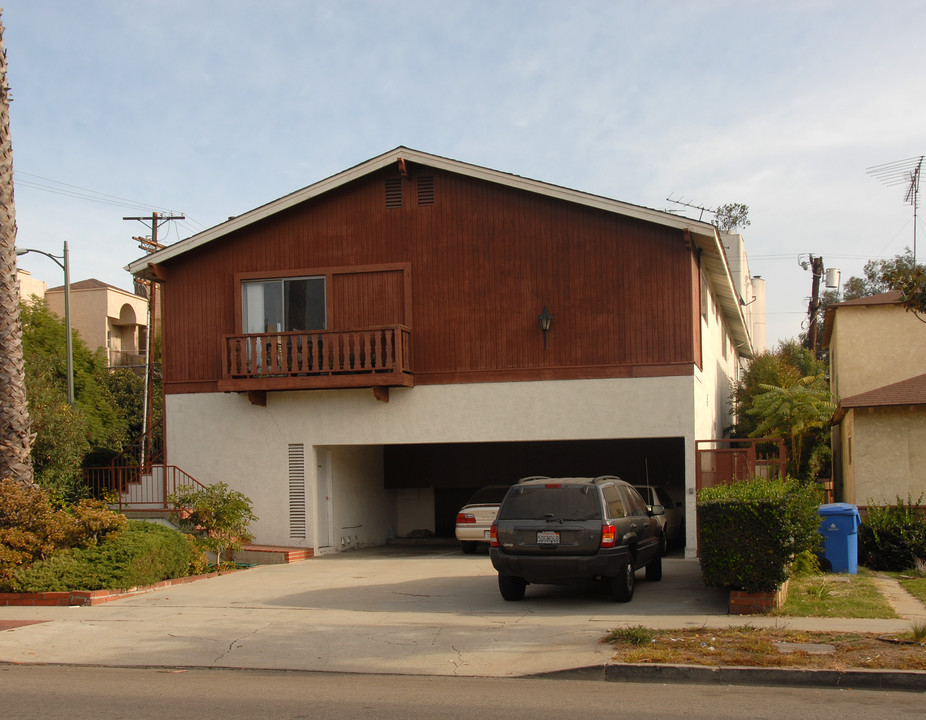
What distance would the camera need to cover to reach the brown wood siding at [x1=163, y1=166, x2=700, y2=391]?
18609 millimetres

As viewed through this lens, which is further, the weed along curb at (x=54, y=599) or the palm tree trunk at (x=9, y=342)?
the palm tree trunk at (x=9, y=342)

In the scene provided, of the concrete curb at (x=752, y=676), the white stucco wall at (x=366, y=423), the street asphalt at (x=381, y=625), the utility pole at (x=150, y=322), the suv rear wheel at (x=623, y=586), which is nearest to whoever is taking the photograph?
the concrete curb at (x=752, y=676)

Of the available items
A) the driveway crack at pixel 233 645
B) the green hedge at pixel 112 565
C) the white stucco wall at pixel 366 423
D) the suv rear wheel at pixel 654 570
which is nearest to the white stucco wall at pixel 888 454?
the white stucco wall at pixel 366 423

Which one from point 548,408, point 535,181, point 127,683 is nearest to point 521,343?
point 548,408

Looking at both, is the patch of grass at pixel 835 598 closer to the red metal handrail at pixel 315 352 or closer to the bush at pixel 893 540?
the bush at pixel 893 540

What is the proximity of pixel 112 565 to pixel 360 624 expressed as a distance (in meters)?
4.53

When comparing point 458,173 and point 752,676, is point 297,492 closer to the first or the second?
point 458,173

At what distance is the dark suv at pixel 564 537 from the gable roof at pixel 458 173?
7.05 meters

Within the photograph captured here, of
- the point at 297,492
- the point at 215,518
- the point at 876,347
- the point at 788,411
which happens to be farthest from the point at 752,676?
the point at 876,347

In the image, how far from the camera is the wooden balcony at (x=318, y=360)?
18.9 m

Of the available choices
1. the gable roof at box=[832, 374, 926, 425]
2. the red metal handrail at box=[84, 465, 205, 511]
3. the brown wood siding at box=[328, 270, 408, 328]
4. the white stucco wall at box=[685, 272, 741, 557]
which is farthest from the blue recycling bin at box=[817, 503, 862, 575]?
the red metal handrail at box=[84, 465, 205, 511]

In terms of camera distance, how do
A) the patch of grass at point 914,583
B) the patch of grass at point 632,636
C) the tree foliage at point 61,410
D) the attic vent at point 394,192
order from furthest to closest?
the tree foliage at point 61,410, the attic vent at point 394,192, the patch of grass at point 914,583, the patch of grass at point 632,636

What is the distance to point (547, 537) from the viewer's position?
1209cm

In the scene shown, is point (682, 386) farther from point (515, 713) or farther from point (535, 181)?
point (515, 713)
